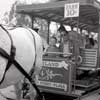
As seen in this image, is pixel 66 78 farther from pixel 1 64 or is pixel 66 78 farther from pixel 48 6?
pixel 1 64

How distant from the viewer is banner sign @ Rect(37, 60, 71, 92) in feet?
16.1

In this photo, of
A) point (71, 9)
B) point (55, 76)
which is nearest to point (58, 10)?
point (71, 9)

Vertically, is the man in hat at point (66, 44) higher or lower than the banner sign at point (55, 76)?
higher

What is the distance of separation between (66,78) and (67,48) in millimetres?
858

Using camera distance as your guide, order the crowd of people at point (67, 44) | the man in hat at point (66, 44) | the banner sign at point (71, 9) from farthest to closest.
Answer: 1. the man in hat at point (66, 44)
2. the crowd of people at point (67, 44)
3. the banner sign at point (71, 9)

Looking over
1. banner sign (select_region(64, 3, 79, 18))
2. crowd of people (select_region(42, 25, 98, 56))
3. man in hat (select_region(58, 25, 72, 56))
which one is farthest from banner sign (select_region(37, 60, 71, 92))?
banner sign (select_region(64, 3, 79, 18))

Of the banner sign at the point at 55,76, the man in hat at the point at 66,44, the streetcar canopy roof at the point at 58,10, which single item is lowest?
the banner sign at the point at 55,76

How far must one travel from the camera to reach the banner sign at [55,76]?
490 cm

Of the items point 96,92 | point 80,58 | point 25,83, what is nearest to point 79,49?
point 80,58

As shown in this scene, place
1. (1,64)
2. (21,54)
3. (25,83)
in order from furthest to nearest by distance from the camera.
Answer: (25,83)
(21,54)
(1,64)

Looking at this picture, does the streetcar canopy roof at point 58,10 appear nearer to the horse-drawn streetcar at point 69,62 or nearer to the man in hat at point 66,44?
the horse-drawn streetcar at point 69,62

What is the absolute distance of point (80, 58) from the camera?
5.33 meters

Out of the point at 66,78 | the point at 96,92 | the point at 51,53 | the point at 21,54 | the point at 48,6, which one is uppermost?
the point at 48,6

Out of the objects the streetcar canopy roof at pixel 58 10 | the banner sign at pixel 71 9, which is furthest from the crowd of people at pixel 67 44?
the banner sign at pixel 71 9
